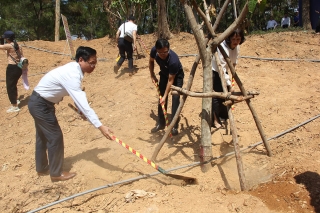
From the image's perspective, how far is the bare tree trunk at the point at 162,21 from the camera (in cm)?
859

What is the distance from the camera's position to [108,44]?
10914mm

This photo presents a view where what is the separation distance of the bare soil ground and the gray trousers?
31 cm

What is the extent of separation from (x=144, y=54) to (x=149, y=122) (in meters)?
4.55

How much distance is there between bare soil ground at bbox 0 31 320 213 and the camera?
2.91m

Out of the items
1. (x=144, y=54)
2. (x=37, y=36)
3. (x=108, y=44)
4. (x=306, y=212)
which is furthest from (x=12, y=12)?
(x=306, y=212)

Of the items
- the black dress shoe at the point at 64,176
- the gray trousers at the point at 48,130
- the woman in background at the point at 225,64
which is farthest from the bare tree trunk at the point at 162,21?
the black dress shoe at the point at 64,176

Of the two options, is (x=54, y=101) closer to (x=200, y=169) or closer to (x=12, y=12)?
(x=200, y=169)

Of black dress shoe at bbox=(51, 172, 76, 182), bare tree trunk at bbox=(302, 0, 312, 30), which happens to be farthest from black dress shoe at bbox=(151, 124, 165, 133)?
bare tree trunk at bbox=(302, 0, 312, 30)

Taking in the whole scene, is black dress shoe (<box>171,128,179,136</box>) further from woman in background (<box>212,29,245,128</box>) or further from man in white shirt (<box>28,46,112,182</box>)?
man in white shirt (<box>28,46,112,182</box>)

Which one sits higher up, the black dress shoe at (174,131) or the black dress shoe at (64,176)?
the black dress shoe at (174,131)

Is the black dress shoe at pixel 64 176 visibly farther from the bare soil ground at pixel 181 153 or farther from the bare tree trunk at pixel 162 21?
the bare tree trunk at pixel 162 21

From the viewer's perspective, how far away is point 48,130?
322 centimetres

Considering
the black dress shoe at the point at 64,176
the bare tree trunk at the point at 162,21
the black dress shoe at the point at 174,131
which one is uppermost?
the bare tree trunk at the point at 162,21

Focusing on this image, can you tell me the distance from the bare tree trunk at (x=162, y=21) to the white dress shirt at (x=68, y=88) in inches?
243
